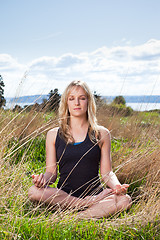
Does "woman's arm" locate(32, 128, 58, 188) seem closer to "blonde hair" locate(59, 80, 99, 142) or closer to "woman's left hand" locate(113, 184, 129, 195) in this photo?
"blonde hair" locate(59, 80, 99, 142)

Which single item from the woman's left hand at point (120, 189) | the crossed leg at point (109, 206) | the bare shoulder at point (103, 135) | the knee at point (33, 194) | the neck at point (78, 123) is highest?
the neck at point (78, 123)

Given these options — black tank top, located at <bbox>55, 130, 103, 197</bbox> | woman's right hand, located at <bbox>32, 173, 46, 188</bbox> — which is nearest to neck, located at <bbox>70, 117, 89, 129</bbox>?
black tank top, located at <bbox>55, 130, 103, 197</bbox>

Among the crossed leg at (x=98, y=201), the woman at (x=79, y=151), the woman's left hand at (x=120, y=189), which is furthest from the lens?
the woman at (x=79, y=151)

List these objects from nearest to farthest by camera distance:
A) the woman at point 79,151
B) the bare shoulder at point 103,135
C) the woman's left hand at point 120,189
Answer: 1. the woman's left hand at point 120,189
2. the woman at point 79,151
3. the bare shoulder at point 103,135

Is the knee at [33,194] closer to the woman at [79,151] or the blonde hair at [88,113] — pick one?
the woman at [79,151]

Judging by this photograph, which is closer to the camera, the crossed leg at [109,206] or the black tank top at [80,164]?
the crossed leg at [109,206]

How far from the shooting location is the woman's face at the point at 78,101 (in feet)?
8.85

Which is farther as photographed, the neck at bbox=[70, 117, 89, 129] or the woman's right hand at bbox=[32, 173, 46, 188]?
the neck at bbox=[70, 117, 89, 129]

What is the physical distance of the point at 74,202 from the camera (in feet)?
8.47

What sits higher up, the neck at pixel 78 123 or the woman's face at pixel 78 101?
the woman's face at pixel 78 101

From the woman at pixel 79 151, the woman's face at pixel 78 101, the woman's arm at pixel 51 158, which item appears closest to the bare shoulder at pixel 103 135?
the woman at pixel 79 151

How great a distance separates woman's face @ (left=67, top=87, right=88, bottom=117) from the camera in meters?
2.70

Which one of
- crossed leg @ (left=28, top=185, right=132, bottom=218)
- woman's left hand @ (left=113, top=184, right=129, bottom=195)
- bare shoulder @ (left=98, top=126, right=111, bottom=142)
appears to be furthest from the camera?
bare shoulder @ (left=98, top=126, right=111, bottom=142)

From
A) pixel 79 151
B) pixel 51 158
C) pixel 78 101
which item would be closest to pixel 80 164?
pixel 79 151
